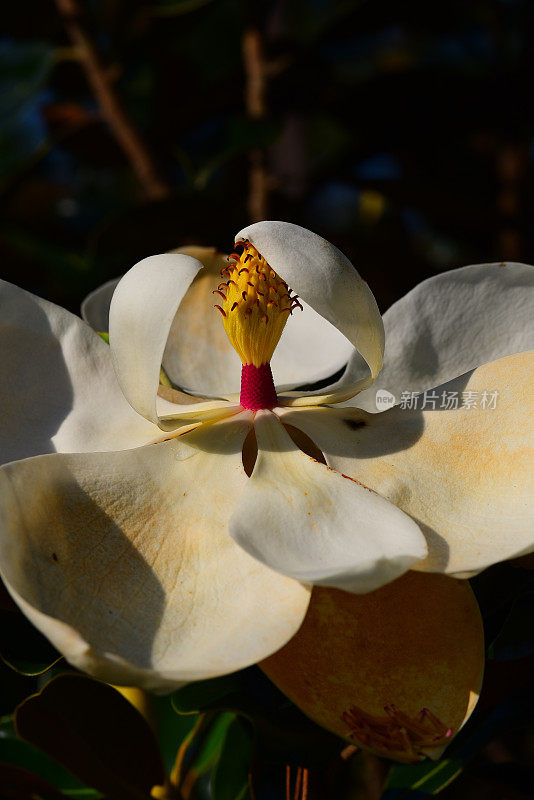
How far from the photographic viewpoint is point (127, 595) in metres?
0.55

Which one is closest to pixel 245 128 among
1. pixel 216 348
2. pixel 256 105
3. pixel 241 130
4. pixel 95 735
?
pixel 241 130

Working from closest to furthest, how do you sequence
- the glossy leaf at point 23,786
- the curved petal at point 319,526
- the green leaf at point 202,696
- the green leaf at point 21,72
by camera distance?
the curved petal at point 319,526, the green leaf at point 202,696, the glossy leaf at point 23,786, the green leaf at point 21,72

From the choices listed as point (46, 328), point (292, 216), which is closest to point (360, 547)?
point (46, 328)

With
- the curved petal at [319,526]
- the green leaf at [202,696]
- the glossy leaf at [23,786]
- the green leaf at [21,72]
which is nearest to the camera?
the curved petal at [319,526]

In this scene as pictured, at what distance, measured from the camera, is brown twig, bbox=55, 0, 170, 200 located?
133 centimetres

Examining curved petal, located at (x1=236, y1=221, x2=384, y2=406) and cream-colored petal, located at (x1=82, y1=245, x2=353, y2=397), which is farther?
cream-colored petal, located at (x1=82, y1=245, x2=353, y2=397)

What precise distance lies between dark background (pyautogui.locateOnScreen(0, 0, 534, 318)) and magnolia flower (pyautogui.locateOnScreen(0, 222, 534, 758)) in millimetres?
603

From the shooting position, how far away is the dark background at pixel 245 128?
133cm

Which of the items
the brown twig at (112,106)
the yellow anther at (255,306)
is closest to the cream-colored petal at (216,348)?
the yellow anther at (255,306)

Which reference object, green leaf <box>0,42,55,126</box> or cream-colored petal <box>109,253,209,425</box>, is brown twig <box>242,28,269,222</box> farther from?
cream-colored petal <box>109,253,209,425</box>

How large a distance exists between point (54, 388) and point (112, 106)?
0.76m

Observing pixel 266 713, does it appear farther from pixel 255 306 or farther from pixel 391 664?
pixel 255 306

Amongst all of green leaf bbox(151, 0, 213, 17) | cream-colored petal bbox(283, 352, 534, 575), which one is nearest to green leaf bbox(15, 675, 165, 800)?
cream-colored petal bbox(283, 352, 534, 575)

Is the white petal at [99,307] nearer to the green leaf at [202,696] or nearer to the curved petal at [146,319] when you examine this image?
the curved petal at [146,319]
